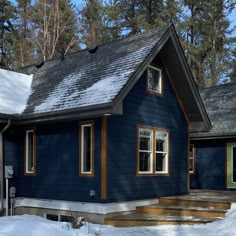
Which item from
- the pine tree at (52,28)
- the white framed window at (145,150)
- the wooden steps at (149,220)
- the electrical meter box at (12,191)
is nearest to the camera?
the wooden steps at (149,220)

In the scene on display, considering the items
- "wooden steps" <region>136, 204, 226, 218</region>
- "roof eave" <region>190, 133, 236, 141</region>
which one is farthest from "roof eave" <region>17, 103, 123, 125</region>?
"roof eave" <region>190, 133, 236, 141</region>

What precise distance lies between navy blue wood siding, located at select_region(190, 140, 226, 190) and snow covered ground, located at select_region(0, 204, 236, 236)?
6075 millimetres

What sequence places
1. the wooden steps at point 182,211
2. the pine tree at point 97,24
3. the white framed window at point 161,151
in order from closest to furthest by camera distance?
the wooden steps at point 182,211 → the white framed window at point 161,151 → the pine tree at point 97,24

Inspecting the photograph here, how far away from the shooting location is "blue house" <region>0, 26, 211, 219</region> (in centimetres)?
1096

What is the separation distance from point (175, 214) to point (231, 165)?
5.98 metres

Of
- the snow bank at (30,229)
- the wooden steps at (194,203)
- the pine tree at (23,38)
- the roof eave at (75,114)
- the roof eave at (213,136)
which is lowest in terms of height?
the wooden steps at (194,203)

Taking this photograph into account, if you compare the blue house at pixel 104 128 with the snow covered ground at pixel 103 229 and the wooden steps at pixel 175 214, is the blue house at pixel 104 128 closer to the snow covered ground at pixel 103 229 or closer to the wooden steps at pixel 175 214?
the wooden steps at pixel 175 214

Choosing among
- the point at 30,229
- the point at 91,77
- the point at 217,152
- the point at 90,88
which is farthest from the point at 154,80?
the point at 30,229

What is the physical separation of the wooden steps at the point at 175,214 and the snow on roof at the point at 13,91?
4.61 m

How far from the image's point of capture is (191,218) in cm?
1038

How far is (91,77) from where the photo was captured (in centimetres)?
1224

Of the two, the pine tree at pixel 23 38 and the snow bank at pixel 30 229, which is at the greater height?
the pine tree at pixel 23 38

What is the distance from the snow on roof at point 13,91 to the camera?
41.9ft

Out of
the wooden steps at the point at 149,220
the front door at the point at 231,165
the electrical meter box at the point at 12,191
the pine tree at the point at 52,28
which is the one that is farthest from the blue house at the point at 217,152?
the pine tree at the point at 52,28
